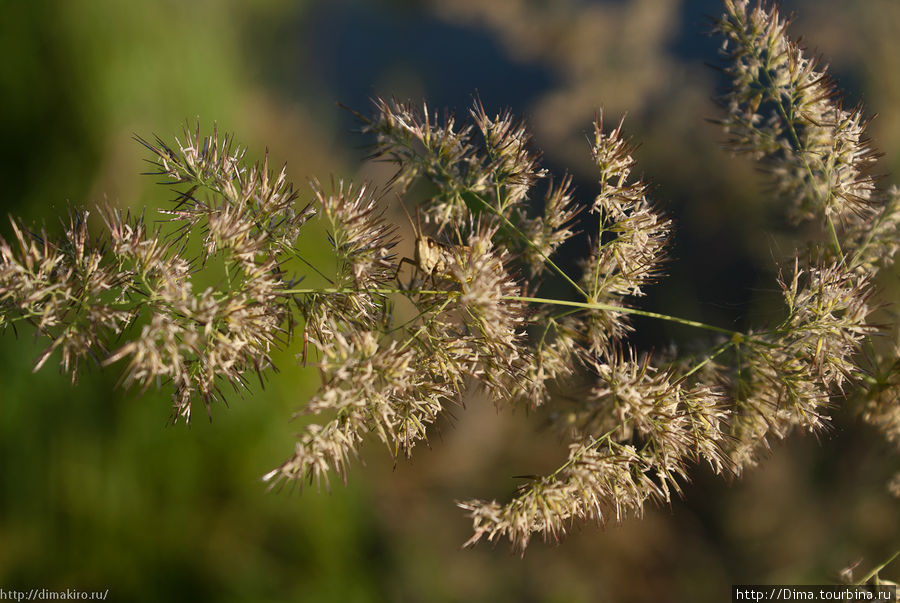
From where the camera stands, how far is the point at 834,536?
134 centimetres

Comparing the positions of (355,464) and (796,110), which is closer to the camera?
(796,110)

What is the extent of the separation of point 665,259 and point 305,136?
1.88 metres

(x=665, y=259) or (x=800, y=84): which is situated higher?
(x=800, y=84)

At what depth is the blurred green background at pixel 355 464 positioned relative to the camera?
4.07 ft

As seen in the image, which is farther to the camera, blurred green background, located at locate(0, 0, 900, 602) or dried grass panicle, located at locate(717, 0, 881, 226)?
blurred green background, located at locate(0, 0, 900, 602)

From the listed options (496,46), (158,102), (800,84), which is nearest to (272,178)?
(800,84)

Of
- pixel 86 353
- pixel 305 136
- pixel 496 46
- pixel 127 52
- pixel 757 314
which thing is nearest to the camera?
Result: pixel 86 353

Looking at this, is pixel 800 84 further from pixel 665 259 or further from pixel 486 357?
pixel 486 357

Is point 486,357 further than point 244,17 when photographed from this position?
No

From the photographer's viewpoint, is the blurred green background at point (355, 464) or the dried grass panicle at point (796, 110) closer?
the dried grass panicle at point (796, 110)

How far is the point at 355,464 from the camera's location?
1655 millimetres

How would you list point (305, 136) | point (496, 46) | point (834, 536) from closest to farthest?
point (834, 536) < point (305, 136) < point (496, 46)

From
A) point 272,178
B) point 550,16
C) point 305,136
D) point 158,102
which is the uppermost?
point 550,16

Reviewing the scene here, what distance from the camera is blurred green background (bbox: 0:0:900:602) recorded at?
124 cm
